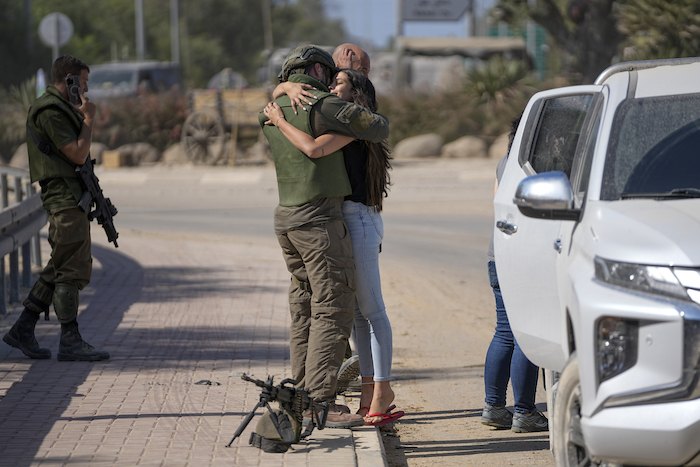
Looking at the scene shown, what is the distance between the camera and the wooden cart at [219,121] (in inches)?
938

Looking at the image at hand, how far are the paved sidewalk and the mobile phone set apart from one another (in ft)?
5.63

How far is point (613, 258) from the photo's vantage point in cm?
295

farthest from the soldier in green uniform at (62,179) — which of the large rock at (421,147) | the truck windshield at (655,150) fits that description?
the large rock at (421,147)

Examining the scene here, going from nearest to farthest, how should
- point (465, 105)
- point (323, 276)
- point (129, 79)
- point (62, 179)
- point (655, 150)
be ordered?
point (655, 150)
point (323, 276)
point (62, 179)
point (465, 105)
point (129, 79)

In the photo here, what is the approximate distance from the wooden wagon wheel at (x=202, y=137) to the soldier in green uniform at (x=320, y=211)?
19982 millimetres

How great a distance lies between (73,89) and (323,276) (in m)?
2.45

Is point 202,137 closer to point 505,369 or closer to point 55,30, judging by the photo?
point 55,30

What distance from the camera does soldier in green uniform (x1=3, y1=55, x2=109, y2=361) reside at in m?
5.74

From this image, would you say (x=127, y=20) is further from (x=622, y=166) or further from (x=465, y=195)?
(x=622, y=166)

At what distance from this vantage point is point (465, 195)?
19.2 meters

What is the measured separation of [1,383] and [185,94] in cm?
2203

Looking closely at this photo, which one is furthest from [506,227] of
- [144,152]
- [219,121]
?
[144,152]

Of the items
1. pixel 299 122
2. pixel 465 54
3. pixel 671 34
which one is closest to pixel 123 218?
pixel 299 122

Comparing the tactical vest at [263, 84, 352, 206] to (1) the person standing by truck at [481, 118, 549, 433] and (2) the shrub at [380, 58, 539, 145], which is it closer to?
(1) the person standing by truck at [481, 118, 549, 433]
